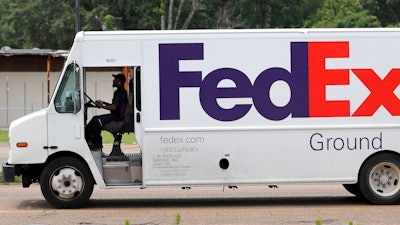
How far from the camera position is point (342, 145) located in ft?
46.0

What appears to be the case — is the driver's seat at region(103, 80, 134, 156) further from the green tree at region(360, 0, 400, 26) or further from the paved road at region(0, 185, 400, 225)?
the green tree at region(360, 0, 400, 26)

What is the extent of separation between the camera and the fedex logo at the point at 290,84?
13.8 meters

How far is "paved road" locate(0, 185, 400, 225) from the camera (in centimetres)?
1266

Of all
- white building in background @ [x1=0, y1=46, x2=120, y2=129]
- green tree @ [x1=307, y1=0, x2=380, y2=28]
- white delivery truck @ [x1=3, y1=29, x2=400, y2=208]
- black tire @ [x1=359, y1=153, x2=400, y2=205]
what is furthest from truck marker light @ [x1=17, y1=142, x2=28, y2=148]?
green tree @ [x1=307, y1=0, x2=380, y2=28]

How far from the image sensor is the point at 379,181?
14.1 metres

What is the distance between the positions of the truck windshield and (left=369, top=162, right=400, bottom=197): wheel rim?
439 cm

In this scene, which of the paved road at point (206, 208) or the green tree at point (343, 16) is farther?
the green tree at point (343, 16)

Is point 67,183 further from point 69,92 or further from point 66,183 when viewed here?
point 69,92

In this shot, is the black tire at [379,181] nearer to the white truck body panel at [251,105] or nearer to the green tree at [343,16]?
the white truck body panel at [251,105]

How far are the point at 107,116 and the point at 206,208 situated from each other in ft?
6.52

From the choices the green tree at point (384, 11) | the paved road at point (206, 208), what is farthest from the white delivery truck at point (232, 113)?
the green tree at point (384, 11)

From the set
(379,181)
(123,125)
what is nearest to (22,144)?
(123,125)

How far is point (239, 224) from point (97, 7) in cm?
5309

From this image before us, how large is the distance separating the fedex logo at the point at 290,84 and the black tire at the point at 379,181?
0.68m
